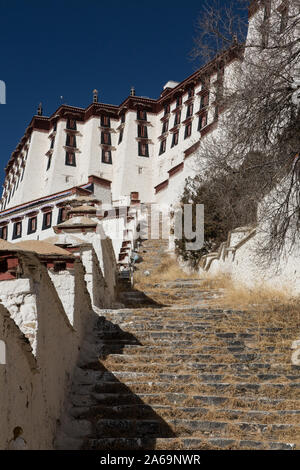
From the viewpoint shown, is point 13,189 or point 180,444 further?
point 13,189

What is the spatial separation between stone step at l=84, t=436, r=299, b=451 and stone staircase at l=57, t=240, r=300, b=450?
1cm

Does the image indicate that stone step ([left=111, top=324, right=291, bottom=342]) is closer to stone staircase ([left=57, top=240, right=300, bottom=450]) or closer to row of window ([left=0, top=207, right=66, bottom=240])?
stone staircase ([left=57, top=240, right=300, bottom=450])

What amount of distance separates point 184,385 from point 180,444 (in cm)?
168

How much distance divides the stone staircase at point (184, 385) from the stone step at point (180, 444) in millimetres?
12

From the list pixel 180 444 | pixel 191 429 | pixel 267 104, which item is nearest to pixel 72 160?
pixel 267 104

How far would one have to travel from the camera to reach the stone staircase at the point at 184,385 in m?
7.04

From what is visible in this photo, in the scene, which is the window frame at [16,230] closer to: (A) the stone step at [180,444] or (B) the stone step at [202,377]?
(B) the stone step at [202,377]

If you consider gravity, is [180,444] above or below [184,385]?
below

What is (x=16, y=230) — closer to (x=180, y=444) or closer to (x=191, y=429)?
(x=191, y=429)

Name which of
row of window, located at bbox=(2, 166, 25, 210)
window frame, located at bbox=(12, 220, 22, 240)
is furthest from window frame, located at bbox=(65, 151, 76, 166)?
window frame, located at bbox=(12, 220, 22, 240)

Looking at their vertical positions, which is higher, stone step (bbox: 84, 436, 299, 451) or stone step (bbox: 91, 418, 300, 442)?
stone step (bbox: 91, 418, 300, 442)

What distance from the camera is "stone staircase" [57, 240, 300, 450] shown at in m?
7.04

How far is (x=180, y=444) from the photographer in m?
6.74

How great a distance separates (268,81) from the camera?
11.4 metres
